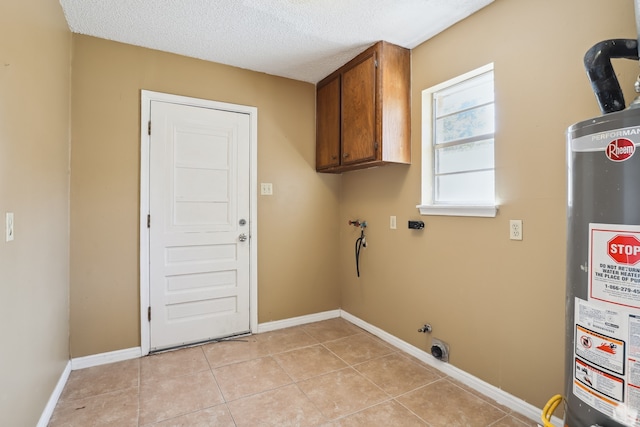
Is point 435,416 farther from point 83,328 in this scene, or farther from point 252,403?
point 83,328

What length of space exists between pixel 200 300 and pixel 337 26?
246 centimetres

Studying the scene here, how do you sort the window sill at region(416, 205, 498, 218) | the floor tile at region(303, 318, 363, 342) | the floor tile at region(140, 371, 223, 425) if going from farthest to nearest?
the floor tile at region(303, 318, 363, 342) → the window sill at region(416, 205, 498, 218) → the floor tile at region(140, 371, 223, 425)

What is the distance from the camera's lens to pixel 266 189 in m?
3.11

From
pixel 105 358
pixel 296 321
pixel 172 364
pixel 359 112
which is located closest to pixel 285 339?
pixel 296 321

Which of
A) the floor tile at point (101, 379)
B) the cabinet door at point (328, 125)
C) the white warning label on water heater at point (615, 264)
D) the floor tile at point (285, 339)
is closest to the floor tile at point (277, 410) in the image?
the floor tile at point (285, 339)

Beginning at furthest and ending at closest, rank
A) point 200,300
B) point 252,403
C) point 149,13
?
1. point 200,300
2. point 149,13
3. point 252,403

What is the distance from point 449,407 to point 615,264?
4.55 feet

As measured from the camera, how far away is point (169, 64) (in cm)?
269

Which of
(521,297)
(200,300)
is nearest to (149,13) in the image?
(200,300)

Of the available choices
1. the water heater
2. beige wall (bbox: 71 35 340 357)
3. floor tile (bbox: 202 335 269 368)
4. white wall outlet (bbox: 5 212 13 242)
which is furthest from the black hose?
white wall outlet (bbox: 5 212 13 242)

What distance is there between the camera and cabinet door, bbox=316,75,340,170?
299cm

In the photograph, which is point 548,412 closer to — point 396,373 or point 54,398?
point 396,373

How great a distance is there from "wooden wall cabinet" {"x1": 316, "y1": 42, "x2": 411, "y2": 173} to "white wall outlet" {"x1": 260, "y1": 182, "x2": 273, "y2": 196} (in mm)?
746

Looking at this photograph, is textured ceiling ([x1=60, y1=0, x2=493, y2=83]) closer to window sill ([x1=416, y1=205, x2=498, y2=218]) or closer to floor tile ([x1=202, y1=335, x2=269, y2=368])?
window sill ([x1=416, y1=205, x2=498, y2=218])
